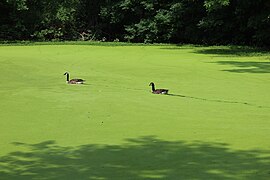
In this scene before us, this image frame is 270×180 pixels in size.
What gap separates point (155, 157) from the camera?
13.5ft

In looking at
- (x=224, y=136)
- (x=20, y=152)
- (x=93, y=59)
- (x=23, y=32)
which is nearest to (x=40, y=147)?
(x=20, y=152)

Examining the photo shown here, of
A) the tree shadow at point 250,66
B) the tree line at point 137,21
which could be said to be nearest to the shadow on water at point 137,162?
the tree shadow at point 250,66

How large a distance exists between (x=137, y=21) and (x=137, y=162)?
20.0 m

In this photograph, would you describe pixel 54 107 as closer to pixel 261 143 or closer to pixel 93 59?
pixel 261 143

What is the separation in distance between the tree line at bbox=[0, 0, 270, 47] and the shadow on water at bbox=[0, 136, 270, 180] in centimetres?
1404

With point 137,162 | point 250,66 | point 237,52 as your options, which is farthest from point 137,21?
point 137,162

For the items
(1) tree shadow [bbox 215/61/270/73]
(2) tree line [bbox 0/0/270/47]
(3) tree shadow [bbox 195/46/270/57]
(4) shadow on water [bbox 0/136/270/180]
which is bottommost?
(3) tree shadow [bbox 195/46/270/57]

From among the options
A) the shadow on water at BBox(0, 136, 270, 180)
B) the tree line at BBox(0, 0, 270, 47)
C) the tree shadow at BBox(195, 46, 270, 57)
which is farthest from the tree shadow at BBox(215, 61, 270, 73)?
the tree line at BBox(0, 0, 270, 47)

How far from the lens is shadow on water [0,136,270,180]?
3662mm

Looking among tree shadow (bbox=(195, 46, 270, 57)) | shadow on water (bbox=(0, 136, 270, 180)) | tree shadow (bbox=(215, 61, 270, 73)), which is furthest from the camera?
tree shadow (bbox=(195, 46, 270, 57))

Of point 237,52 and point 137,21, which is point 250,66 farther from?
point 137,21

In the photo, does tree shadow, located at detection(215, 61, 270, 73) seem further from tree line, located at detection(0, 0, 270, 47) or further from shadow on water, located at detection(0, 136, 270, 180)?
tree line, located at detection(0, 0, 270, 47)

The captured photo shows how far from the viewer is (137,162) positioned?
400 centimetres

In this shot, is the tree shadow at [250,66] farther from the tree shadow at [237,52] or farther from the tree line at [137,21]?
the tree line at [137,21]
